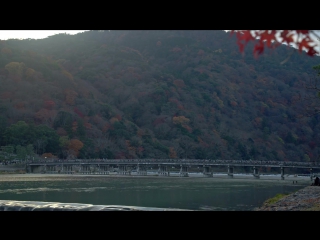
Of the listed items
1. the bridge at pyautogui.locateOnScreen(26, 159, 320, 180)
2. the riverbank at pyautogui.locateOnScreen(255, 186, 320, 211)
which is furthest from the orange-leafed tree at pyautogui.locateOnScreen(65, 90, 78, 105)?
the riverbank at pyautogui.locateOnScreen(255, 186, 320, 211)

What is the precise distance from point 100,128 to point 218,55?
39277 mm

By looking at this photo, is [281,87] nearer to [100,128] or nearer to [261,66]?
[261,66]

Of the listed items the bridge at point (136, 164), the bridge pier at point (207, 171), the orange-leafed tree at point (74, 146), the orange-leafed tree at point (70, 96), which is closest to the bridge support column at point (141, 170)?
the bridge at point (136, 164)

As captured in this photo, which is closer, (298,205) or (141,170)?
(298,205)

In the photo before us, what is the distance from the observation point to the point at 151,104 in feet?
200

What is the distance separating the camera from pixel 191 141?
55594 mm

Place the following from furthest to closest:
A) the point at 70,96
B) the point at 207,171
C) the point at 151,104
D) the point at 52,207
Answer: the point at 151,104 → the point at 70,96 → the point at 207,171 → the point at 52,207

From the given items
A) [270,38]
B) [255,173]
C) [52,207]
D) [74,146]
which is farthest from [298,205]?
[74,146]

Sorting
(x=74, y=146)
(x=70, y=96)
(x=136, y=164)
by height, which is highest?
(x=70, y=96)

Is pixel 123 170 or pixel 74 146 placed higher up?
pixel 74 146

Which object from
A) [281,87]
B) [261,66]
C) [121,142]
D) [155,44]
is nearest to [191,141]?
[121,142]

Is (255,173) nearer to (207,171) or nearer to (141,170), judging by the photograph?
(207,171)

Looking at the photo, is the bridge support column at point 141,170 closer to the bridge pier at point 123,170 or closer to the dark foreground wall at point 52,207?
the bridge pier at point 123,170

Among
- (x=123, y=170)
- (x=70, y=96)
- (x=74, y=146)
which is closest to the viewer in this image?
(x=74, y=146)
